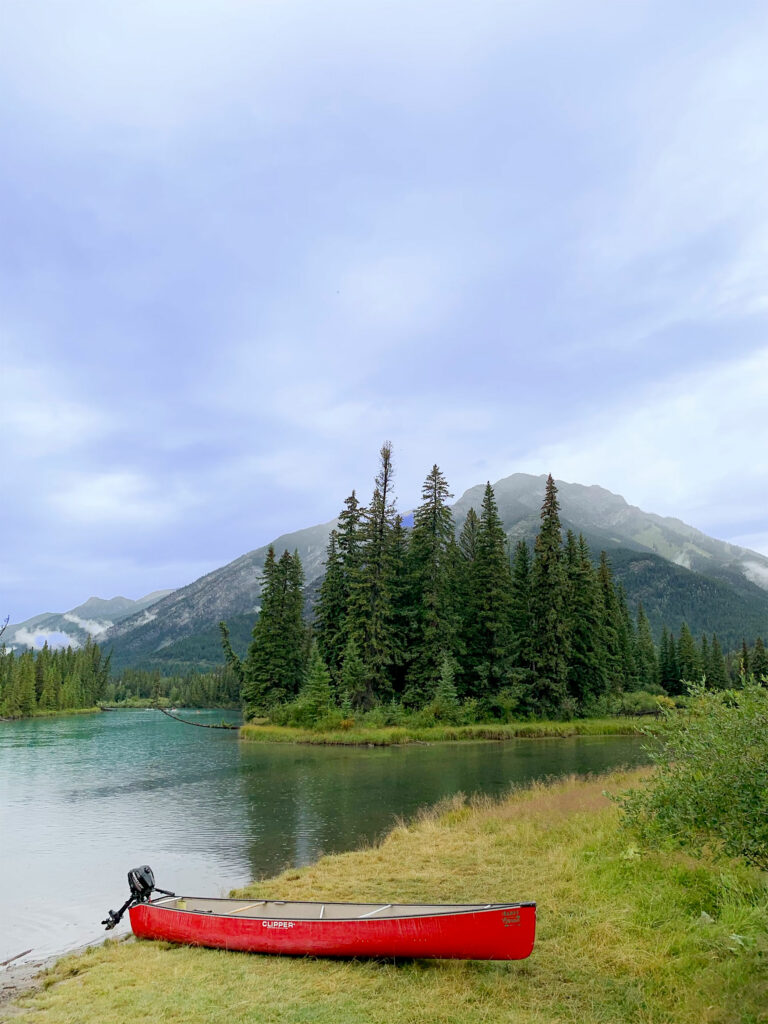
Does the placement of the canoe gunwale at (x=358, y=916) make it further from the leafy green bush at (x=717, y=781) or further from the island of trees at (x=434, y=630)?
the island of trees at (x=434, y=630)

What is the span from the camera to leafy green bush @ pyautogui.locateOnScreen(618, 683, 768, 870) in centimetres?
876

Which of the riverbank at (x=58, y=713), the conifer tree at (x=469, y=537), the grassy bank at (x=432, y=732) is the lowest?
the riverbank at (x=58, y=713)

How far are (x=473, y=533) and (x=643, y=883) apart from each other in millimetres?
66396

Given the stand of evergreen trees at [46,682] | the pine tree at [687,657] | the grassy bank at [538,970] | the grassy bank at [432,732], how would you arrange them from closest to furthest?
the grassy bank at [538,970], the grassy bank at [432,732], the pine tree at [687,657], the stand of evergreen trees at [46,682]

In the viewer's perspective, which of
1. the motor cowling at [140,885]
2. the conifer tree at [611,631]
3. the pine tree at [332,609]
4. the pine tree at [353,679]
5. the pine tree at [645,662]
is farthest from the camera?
the pine tree at [645,662]

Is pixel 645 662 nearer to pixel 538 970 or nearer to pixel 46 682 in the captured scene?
pixel 538 970

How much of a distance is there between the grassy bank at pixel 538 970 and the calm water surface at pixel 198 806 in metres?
2.00

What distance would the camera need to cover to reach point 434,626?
189 feet

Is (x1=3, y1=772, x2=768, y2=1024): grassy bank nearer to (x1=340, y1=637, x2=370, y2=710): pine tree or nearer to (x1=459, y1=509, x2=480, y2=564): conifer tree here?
(x1=340, y1=637, x2=370, y2=710): pine tree

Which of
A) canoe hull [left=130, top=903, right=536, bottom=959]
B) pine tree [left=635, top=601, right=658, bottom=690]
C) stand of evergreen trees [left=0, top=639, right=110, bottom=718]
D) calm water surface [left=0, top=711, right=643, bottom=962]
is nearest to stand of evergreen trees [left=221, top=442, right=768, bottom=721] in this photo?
calm water surface [left=0, top=711, right=643, bottom=962]

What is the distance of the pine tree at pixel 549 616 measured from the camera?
57.5m

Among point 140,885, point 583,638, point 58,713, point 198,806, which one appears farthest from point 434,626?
point 58,713

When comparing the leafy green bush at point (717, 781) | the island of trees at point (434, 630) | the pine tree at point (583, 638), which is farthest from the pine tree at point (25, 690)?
the leafy green bush at point (717, 781)

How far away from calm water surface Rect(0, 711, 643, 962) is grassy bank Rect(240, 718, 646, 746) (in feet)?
8.45
